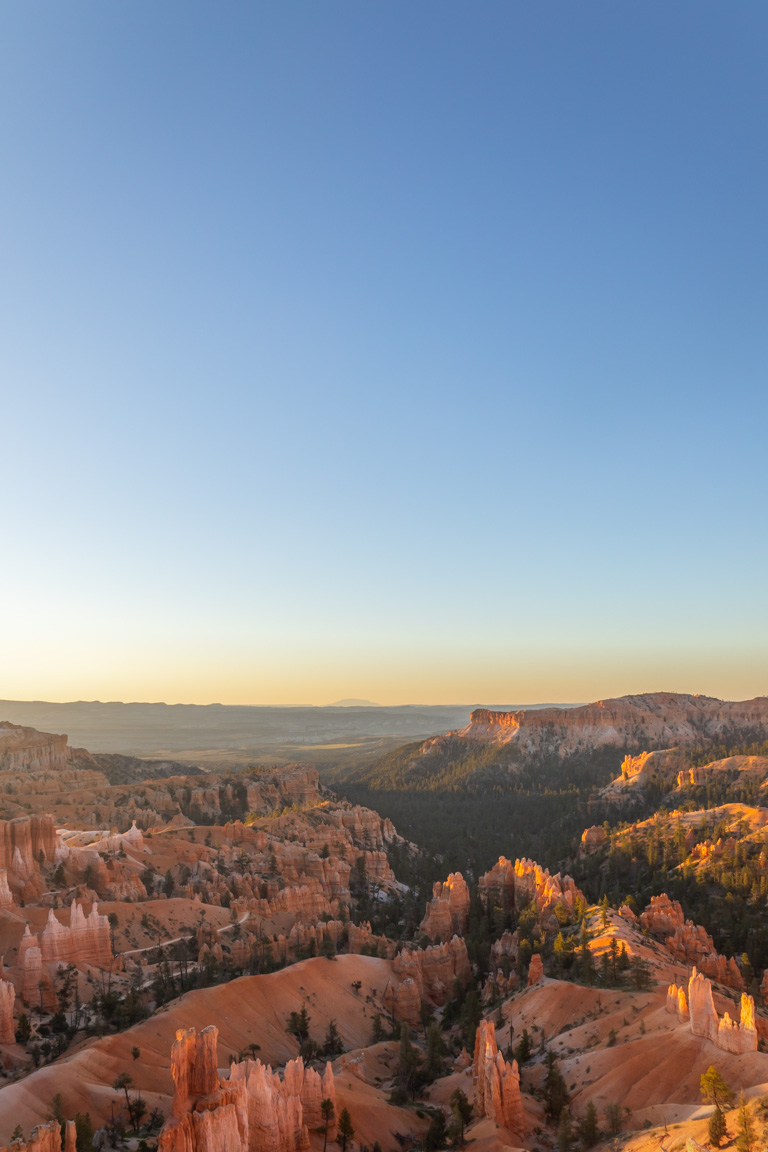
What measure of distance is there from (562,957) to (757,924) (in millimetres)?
26754

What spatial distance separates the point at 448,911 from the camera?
88.7m

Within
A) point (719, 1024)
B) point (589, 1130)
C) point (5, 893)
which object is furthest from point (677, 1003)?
point (5, 893)

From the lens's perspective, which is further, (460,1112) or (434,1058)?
(434,1058)

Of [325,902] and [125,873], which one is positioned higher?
[125,873]

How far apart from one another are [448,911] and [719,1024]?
171ft

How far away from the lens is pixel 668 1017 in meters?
46.2

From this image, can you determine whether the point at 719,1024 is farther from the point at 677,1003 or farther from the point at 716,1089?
the point at 716,1089

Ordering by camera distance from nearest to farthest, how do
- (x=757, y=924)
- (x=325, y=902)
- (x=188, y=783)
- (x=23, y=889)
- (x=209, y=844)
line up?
(x=23, y=889) → (x=757, y=924) → (x=325, y=902) → (x=209, y=844) → (x=188, y=783)

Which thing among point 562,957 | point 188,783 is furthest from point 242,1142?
point 188,783

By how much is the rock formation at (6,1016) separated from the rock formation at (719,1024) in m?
42.6

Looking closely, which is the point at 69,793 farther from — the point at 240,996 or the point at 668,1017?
the point at 668,1017

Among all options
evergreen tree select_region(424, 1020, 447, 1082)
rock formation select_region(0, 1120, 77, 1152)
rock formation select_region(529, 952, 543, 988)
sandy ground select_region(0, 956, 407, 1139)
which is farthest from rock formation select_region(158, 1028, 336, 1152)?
rock formation select_region(529, 952, 543, 988)

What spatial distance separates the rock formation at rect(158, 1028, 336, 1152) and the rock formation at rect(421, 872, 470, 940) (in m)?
50.7

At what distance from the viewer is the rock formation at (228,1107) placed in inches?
1216
